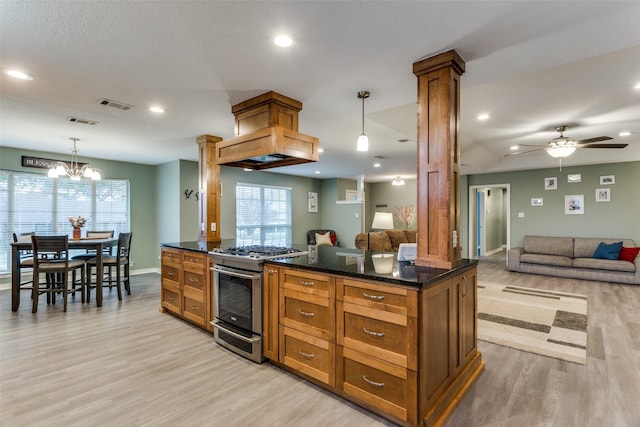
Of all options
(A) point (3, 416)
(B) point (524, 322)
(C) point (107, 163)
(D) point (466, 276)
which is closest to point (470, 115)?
(D) point (466, 276)

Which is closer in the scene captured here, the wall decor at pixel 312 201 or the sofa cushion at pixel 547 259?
the sofa cushion at pixel 547 259

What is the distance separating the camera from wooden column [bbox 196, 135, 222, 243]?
4.48 metres

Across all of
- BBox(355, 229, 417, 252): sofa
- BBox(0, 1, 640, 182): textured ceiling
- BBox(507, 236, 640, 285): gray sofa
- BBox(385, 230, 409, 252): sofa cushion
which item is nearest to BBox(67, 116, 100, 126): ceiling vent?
BBox(0, 1, 640, 182): textured ceiling

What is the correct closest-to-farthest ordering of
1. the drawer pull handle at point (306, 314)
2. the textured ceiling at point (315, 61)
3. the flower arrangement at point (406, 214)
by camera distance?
the textured ceiling at point (315, 61) → the drawer pull handle at point (306, 314) → the flower arrangement at point (406, 214)

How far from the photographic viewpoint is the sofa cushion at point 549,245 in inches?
266

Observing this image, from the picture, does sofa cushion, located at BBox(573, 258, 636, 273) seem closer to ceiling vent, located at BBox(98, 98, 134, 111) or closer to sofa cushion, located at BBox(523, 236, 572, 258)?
sofa cushion, located at BBox(523, 236, 572, 258)

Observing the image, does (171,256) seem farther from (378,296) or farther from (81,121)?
(378,296)

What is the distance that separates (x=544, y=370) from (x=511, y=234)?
19.7ft

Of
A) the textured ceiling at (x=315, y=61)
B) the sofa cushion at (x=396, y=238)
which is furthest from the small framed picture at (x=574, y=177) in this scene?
the sofa cushion at (x=396, y=238)

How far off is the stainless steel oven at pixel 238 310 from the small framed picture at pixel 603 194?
7634mm

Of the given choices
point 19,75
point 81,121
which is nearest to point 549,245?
point 81,121

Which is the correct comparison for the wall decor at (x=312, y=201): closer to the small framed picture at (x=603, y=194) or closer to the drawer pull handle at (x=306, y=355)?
the small framed picture at (x=603, y=194)

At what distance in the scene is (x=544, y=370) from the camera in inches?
102

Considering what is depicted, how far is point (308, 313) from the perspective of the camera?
2.37 metres
